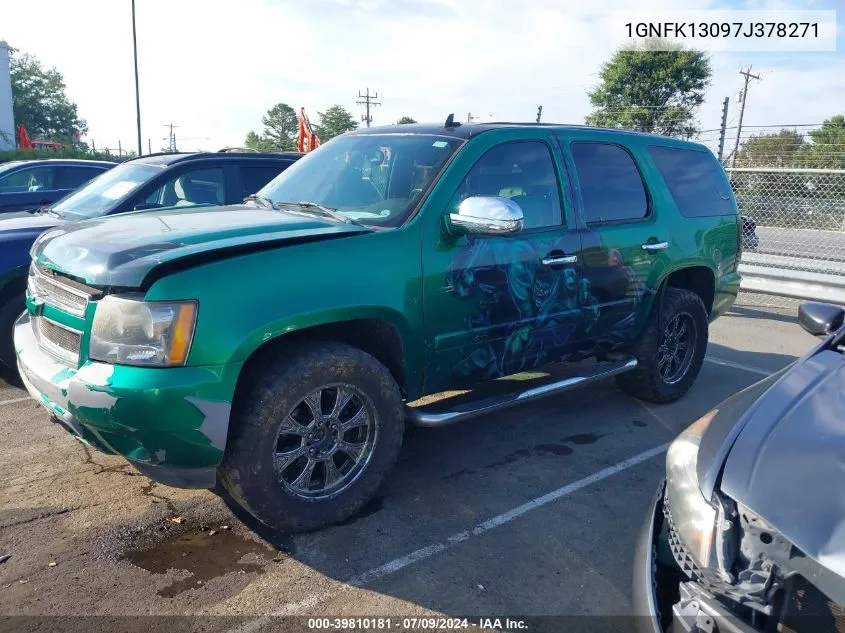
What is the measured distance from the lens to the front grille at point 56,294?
3.00 m

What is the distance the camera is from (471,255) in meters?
3.63

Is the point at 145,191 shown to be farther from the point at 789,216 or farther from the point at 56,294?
the point at 789,216

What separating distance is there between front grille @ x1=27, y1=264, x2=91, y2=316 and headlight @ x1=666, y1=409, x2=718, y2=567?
8.18 ft

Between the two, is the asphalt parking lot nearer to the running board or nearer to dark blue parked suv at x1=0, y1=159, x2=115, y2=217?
the running board

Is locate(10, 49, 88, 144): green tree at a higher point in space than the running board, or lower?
higher

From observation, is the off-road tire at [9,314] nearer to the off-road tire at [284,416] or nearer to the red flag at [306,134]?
the off-road tire at [284,416]

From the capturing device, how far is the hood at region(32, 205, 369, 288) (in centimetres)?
285

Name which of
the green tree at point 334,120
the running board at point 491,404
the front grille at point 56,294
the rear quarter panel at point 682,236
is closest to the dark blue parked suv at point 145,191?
the front grille at point 56,294

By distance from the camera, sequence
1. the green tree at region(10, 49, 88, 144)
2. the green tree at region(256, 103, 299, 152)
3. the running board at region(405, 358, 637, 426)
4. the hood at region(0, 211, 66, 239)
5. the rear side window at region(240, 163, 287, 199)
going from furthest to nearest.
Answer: the green tree at region(256, 103, 299, 152) < the green tree at region(10, 49, 88, 144) < the rear side window at region(240, 163, 287, 199) < the hood at region(0, 211, 66, 239) < the running board at region(405, 358, 637, 426)

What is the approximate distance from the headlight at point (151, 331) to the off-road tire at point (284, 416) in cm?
41

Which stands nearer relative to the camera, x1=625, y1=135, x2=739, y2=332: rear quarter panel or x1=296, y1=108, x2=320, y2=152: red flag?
x1=625, y1=135, x2=739, y2=332: rear quarter panel

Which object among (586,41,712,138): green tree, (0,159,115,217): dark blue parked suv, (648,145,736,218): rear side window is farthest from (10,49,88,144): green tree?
(648,145,736,218): rear side window

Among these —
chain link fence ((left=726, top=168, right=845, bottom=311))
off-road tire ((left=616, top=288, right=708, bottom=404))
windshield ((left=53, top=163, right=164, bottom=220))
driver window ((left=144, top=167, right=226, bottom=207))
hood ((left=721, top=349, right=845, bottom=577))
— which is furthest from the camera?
chain link fence ((left=726, top=168, right=845, bottom=311))

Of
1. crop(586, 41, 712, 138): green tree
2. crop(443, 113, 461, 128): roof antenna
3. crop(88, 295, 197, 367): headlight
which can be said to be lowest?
crop(88, 295, 197, 367): headlight
